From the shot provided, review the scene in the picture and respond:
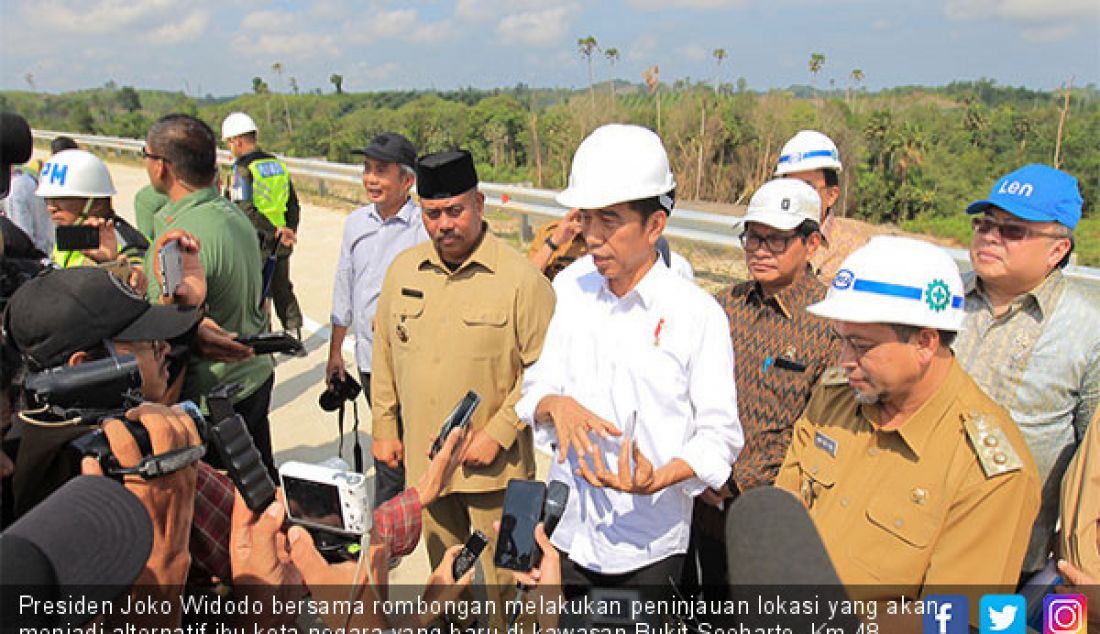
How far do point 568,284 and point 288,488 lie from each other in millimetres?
1235

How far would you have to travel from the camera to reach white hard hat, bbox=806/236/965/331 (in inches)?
66.9

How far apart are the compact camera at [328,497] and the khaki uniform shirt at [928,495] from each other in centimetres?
118

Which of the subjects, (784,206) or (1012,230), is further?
(784,206)

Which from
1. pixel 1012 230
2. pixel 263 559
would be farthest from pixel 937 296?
pixel 263 559

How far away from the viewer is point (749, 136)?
38938 millimetres

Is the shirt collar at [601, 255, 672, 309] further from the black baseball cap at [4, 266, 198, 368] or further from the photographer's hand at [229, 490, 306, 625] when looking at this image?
the black baseball cap at [4, 266, 198, 368]

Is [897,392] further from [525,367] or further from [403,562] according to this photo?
[403,562]

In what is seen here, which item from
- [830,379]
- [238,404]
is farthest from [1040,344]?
[238,404]

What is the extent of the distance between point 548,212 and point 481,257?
6.60 m

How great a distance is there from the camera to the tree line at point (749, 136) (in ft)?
116

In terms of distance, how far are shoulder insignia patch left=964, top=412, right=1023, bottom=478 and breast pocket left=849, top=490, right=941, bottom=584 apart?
17 centimetres

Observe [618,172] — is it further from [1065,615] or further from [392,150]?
[392,150]

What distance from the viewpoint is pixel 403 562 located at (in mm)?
3531

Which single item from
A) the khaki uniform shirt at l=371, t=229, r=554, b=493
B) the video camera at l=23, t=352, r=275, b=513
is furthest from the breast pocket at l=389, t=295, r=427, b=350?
the video camera at l=23, t=352, r=275, b=513
